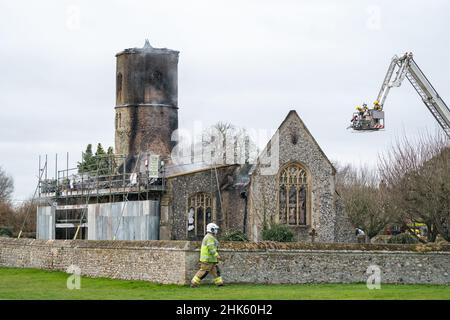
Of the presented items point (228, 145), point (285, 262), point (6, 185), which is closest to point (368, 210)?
point (228, 145)

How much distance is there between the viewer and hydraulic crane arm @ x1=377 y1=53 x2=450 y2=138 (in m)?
51.8

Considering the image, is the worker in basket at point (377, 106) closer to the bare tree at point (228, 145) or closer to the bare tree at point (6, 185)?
the bare tree at point (228, 145)

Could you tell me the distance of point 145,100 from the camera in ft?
209

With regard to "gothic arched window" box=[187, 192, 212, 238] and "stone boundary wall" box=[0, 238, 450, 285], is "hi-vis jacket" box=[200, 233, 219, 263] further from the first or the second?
"gothic arched window" box=[187, 192, 212, 238]

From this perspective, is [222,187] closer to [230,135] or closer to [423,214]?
[423,214]

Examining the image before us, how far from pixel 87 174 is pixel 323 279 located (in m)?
29.0

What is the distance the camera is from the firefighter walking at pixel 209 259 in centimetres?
2942

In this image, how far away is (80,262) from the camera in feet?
123

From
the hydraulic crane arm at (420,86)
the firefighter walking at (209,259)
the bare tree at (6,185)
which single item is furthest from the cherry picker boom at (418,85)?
the bare tree at (6,185)

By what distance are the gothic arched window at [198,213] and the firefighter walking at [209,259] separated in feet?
61.0

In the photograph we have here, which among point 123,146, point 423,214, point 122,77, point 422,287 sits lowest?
point 422,287

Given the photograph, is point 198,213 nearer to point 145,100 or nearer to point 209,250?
point 145,100

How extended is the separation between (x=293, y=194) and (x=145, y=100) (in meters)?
17.1

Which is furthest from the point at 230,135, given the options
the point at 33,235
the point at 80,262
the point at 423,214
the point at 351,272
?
the point at 351,272
